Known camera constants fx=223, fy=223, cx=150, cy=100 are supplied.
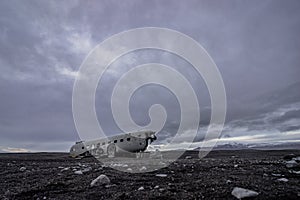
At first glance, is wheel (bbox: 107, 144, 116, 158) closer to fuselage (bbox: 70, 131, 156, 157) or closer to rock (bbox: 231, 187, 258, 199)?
fuselage (bbox: 70, 131, 156, 157)

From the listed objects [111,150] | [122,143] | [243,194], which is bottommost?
[243,194]

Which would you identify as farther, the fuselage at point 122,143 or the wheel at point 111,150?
the wheel at point 111,150

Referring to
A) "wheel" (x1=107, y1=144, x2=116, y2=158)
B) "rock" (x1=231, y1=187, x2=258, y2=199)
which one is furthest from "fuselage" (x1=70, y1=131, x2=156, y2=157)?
"rock" (x1=231, y1=187, x2=258, y2=199)

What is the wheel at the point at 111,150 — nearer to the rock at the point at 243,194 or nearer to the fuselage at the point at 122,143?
the fuselage at the point at 122,143

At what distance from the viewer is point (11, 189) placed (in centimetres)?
631

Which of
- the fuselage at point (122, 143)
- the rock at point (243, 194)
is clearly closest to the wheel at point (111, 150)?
the fuselage at point (122, 143)

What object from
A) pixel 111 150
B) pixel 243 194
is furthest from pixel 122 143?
pixel 243 194

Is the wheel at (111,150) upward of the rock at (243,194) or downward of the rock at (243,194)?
upward

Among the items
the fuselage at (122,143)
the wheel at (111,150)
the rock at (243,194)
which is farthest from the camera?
the wheel at (111,150)

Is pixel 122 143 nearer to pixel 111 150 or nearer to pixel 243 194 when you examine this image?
pixel 111 150

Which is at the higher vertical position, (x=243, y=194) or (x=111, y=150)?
(x=111, y=150)

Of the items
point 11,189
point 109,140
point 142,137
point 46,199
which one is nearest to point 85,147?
point 109,140

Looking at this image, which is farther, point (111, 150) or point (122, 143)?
point (111, 150)

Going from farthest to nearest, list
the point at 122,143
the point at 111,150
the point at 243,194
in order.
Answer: the point at 111,150, the point at 122,143, the point at 243,194
